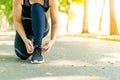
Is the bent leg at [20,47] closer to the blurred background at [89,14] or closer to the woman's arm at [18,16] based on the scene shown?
the woman's arm at [18,16]

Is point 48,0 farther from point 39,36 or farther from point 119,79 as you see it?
point 119,79

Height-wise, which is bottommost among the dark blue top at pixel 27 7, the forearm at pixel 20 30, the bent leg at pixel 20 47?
the bent leg at pixel 20 47

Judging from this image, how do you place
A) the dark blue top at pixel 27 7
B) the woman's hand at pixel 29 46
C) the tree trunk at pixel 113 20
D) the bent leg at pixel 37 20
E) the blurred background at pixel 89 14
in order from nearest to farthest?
the woman's hand at pixel 29 46 → the bent leg at pixel 37 20 → the dark blue top at pixel 27 7 → the tree trunk at pixel 113 20 → the blurred background at pixel 89 14

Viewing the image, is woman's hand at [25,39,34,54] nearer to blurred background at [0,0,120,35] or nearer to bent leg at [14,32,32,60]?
bent leg at [14,32,32,60]

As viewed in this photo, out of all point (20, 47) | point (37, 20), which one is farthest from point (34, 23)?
point (20, 47)

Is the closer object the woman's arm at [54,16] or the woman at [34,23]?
the woman at [34,23]

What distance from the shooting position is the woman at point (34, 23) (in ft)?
20.7

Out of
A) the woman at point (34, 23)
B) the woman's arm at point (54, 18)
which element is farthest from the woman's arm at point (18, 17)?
the woman's arm at point (54, 18)

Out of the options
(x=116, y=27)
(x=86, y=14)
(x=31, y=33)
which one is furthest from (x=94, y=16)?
(x=31, y=33)

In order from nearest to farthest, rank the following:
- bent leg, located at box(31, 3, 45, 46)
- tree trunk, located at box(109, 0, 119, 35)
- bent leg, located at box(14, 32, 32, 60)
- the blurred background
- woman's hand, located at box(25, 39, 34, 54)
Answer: woman's hand, located at box(25, 39, 34, 54) → bent leg, located at box(31, 3, 45, 46) → bent leg, located at box(14, 32, 32, 60) → tree trunk, located at box(109, 0, 119, 35) → the blurred background

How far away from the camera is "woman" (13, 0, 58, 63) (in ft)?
20.7

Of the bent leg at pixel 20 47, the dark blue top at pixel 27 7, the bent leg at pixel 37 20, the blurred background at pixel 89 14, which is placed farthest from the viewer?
the blurred background at pixel 89 14

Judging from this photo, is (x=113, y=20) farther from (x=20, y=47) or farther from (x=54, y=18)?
(x=54, y=18)

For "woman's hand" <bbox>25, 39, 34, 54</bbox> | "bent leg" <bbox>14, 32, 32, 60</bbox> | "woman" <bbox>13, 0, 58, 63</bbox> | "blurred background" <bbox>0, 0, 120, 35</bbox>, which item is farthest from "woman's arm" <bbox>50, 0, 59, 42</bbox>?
"blurred background" <bbox>0, 0, 120, 35</bbox>
